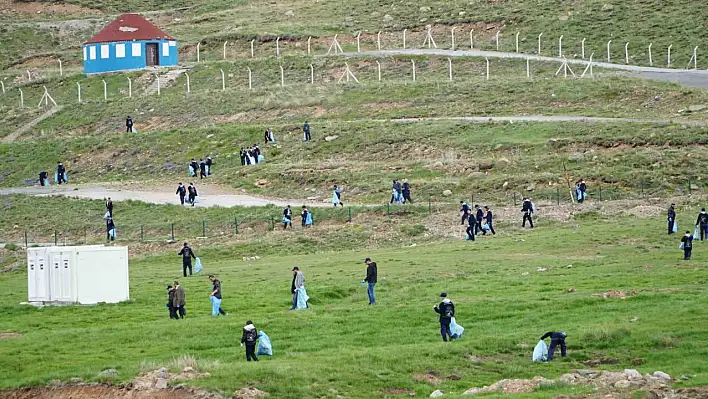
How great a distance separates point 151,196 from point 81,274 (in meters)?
31.1

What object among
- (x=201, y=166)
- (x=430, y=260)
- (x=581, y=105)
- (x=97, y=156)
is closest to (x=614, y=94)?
(x=581, y=105)

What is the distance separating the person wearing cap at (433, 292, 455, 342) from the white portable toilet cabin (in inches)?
498

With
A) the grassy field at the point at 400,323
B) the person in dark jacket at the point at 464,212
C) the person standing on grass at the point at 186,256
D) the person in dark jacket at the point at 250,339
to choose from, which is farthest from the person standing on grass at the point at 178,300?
the person in dark jacket at the point at 464,212

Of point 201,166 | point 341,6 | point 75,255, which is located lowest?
point 75,255

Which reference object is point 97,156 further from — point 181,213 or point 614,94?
point 614,94

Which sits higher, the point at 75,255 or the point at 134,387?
the point at 75,255

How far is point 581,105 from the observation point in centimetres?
8800

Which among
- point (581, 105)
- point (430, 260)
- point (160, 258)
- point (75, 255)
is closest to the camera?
point (75, 255)

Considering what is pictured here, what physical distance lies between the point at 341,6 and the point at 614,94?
53.9 meters

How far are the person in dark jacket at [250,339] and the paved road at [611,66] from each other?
191ft

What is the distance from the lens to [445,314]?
1521 inches

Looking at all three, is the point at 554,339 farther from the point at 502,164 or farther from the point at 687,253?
the point at 502,164

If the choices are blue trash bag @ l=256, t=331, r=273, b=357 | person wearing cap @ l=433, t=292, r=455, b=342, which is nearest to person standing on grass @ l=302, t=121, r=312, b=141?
person wearing cap @ l=433, t=292, r=455, b=342

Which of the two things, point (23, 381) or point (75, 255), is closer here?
point (23, 381)
